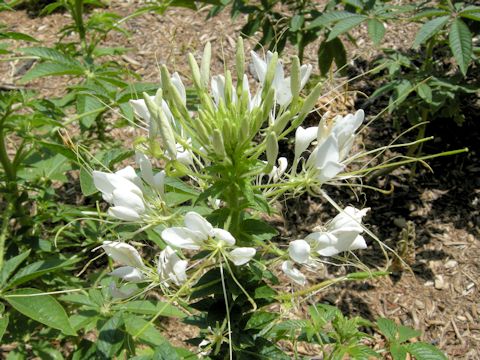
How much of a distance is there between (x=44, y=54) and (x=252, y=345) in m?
1.27

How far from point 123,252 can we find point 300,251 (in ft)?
1.38

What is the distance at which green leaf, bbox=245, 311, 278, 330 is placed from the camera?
4.68ft

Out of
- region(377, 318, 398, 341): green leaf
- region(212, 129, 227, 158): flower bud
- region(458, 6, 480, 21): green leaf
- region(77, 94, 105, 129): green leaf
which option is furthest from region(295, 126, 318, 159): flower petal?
region(458, 6, 480, 21): green leaf

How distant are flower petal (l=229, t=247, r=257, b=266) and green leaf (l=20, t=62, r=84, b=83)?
1.05m

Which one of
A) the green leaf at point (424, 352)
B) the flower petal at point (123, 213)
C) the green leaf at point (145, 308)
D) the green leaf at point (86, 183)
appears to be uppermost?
the flower petal at point (123, 213)

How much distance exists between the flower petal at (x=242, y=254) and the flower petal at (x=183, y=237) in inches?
3.0

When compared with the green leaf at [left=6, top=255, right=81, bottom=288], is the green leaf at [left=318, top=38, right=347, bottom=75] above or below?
above

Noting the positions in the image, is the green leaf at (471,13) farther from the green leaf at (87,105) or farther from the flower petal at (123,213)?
the flower petal at (123,213)

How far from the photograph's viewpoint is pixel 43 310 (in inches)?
60.4

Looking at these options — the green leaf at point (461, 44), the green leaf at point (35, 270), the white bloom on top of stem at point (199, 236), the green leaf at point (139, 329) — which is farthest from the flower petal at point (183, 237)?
the green leaf at point (461, 44)

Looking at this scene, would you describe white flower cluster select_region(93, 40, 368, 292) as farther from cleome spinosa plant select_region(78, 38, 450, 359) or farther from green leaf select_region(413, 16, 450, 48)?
green leaf select_region(413, 16, 450, 48)

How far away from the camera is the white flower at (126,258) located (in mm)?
1313

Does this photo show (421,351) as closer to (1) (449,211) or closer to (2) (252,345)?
(2) (252,345)

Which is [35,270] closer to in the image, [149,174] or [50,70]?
[149,174]
